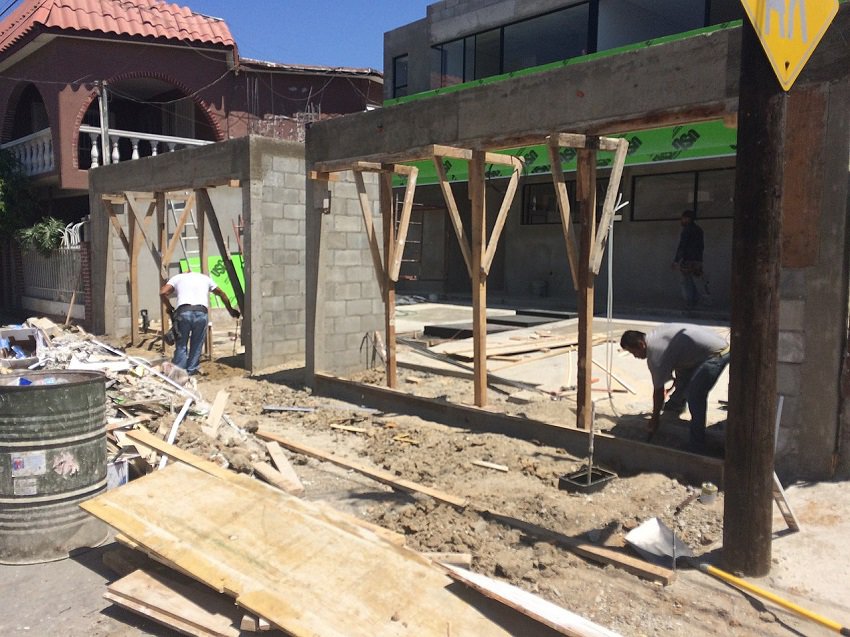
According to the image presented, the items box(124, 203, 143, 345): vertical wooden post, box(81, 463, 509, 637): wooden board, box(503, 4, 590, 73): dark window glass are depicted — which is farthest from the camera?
box(503, 4, 590, 73): dark window glass

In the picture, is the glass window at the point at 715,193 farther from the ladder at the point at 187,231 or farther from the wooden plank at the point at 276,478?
the wooden plank at the point at 276,478

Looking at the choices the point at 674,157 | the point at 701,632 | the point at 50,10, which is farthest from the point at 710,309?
the point at 50,10

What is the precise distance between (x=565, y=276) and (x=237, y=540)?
1517 cm

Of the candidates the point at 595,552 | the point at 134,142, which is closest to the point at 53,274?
the point at 134,142

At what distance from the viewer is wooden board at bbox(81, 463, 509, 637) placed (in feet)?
10.9

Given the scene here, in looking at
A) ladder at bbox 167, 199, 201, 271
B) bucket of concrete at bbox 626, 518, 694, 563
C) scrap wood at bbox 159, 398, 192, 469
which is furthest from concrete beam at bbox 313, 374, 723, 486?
ladder at bbox 167, 199, 201, 271

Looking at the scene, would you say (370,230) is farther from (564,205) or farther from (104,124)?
(104,124)

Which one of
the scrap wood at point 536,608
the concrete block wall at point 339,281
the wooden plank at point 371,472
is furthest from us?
the concrete block wall at point 339,281

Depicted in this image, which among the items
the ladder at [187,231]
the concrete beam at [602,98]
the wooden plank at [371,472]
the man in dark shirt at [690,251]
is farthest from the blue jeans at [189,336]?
the man in dark shirt at [690,251]

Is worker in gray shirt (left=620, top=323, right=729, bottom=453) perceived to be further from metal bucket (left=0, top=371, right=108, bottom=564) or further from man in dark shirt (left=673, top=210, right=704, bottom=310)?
man in dark shirt (left=673, top=210, right=704, bottom=310)

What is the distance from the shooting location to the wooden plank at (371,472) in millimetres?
5324

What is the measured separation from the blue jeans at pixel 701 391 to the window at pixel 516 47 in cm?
1413

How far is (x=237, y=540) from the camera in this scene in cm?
405

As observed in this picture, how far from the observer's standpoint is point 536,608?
3.32 metres
